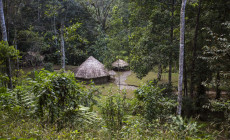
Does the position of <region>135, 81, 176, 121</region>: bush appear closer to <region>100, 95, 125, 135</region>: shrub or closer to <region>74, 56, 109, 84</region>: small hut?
<region>100, 95, 125, 135</region>: shrub

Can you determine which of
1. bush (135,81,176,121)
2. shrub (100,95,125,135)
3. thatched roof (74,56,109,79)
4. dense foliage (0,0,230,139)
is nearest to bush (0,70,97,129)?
dense foliage (0,0,230,139)

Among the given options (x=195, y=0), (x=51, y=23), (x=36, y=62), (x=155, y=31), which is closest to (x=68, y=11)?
(x=51, y=23)

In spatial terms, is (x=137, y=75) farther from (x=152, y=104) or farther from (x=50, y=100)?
(x=50, y=100)

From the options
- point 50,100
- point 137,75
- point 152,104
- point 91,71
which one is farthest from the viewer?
point 91,71

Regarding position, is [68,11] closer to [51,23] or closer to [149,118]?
[51,23]

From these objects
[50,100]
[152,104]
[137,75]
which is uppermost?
[50,100]

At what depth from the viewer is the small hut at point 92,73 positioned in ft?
52.6

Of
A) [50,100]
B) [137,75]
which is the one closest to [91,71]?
[137,75]

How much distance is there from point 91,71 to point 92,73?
0.89 ft

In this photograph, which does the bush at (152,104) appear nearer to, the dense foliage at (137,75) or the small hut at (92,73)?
the dense foliage at (137,75)

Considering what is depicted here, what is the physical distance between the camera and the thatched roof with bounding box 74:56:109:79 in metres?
16.0

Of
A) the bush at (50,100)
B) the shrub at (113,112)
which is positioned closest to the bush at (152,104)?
the shrub at (113,112)

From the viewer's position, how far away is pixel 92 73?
1617cm

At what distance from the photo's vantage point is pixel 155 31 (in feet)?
29.4
